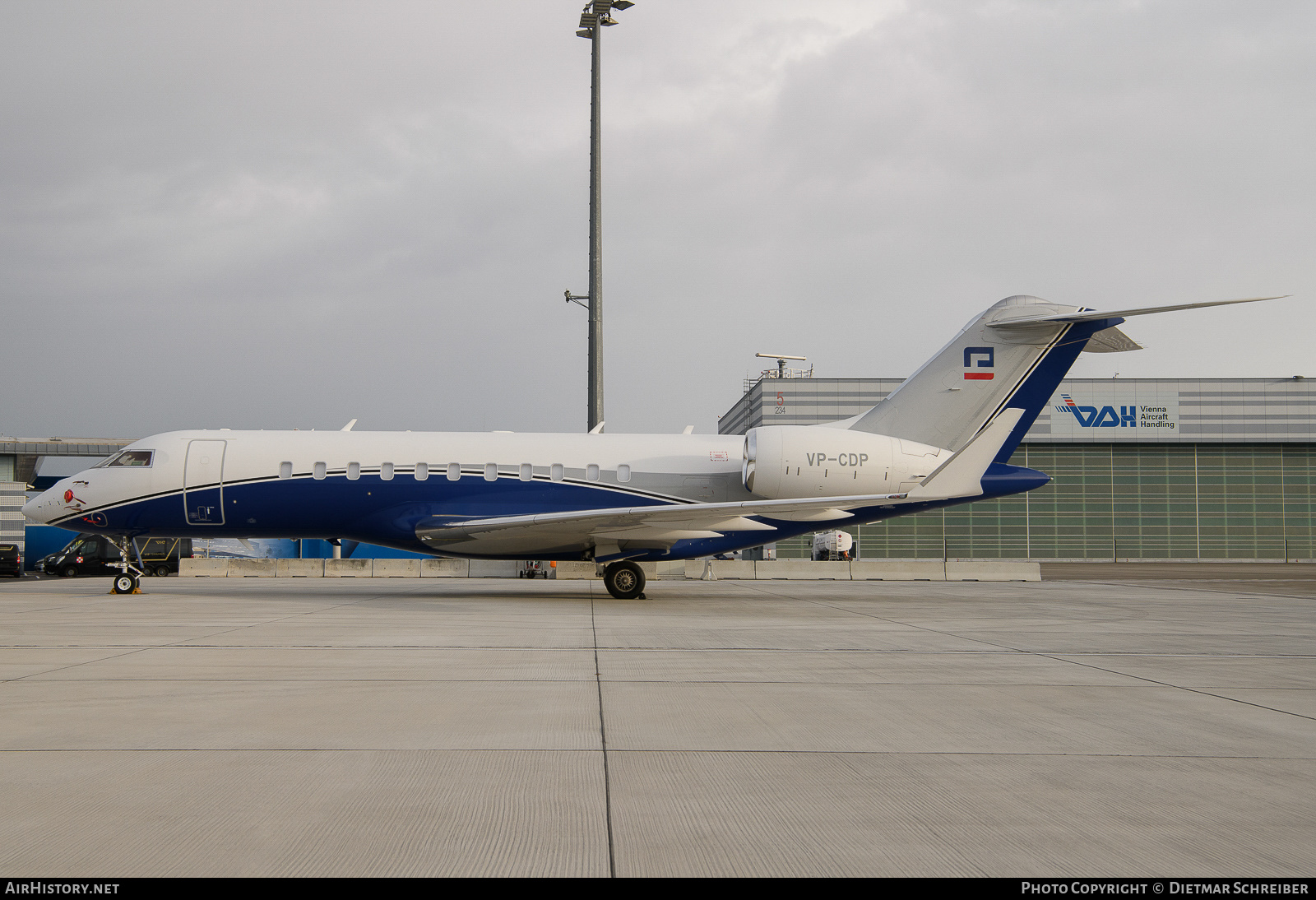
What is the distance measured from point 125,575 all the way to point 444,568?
13.9m

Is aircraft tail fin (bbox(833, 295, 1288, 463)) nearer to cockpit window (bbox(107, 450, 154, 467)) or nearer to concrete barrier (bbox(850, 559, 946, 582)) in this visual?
concrete barrier (bbox(850, 559, 946, 582))

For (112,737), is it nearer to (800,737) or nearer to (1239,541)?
(800,737)

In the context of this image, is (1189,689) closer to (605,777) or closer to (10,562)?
(605,777)

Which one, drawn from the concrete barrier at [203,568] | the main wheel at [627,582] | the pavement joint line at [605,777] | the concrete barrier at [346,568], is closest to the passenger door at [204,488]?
the main wheel at [627,582]

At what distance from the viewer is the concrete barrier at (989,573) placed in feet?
96.6

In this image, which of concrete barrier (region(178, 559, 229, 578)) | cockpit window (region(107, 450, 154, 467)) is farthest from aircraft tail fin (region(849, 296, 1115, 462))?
concrete barrier (region(178, 559, 229, 578))

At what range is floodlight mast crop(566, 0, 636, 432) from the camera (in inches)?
1015

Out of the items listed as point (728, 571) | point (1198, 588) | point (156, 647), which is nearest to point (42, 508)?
point (156, 647)

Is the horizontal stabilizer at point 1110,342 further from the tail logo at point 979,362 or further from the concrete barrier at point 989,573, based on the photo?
the concrete barrier at point 989,573

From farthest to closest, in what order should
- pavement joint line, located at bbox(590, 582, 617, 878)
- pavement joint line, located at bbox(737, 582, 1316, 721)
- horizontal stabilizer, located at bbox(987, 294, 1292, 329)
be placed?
1. horizontal stabilizer, located at bbox(987, 294, 1292, 329)
2. pavement joint line, located at bbox(737, 582, 1316, 721)
3. pavement joint line, located at bbox(590, 582, 617, 878)

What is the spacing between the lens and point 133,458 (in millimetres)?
17656

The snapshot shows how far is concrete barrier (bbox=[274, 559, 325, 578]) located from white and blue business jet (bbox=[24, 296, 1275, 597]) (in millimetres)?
11270

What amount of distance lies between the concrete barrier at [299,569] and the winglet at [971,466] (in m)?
20.2

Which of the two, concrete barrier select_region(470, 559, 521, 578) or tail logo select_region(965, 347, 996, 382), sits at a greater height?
tail logo select_region(965, 347, 996, 382)
